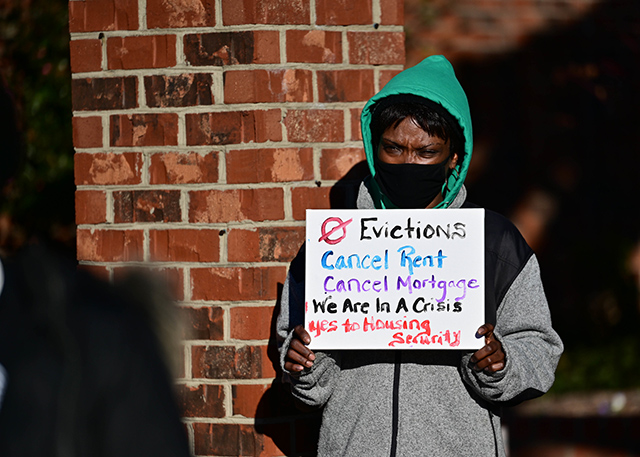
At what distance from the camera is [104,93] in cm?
257

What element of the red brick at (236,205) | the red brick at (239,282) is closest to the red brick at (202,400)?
the red brick at (239,282)

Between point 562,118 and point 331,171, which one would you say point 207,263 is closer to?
point 331,171

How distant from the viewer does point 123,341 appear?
880 mm

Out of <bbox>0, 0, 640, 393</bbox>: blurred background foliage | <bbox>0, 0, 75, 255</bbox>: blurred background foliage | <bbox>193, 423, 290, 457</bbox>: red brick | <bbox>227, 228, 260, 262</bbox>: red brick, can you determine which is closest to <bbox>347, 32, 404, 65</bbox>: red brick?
<bbox>227, 228, 260, 262</bbox>: red brick

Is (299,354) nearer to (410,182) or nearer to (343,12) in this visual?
(410,182)

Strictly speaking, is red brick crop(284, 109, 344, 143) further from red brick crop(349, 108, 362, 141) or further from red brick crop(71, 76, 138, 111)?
red brick crop(71, 76, 138, 111)

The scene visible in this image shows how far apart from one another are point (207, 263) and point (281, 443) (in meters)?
0.68

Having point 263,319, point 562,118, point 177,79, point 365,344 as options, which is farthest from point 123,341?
point 562,118

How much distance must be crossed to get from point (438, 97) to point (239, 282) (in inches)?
36.6

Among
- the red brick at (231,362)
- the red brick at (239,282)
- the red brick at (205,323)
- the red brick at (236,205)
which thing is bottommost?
the red brick at (231,362)

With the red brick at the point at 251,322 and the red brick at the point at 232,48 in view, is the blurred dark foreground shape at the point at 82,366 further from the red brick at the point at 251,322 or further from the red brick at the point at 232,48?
the red brick at the point at 232,48

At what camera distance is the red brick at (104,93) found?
254 cm

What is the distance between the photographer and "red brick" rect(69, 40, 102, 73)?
257cm

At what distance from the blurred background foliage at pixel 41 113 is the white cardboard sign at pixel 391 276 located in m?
3.00
